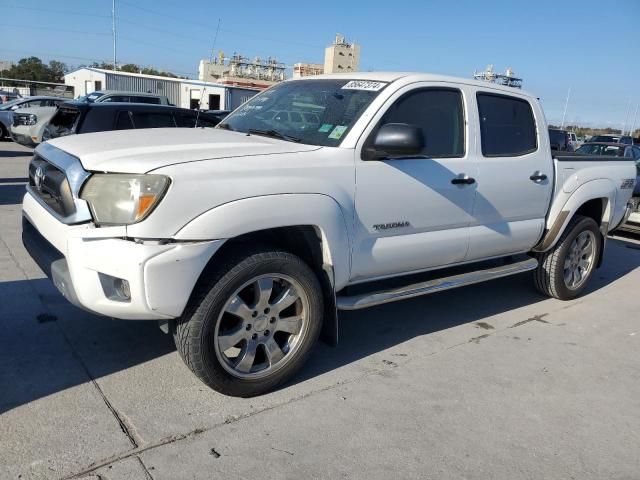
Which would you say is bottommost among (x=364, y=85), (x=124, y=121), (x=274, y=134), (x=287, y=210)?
(x=287, y=210)

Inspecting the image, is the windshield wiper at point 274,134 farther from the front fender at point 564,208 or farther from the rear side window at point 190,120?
the rear side window at point 190,120

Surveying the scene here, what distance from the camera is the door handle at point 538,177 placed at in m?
4.62

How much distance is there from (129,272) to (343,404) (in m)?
1.46

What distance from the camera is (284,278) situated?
→ 3.20 metres

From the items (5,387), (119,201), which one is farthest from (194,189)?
(5,387)

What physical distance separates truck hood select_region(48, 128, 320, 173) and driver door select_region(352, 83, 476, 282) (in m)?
0.52

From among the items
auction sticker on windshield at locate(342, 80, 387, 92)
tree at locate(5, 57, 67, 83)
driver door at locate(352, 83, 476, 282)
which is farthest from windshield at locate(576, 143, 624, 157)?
Result: tree at locate(5, 57, 67, 83)

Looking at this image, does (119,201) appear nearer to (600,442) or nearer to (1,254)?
(600,442)

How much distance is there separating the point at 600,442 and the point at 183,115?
7.65 meters

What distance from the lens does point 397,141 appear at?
3357 millimetres

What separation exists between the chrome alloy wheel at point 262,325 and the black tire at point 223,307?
3 cm

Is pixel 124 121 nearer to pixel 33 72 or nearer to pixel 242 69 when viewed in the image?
pixel 242 69

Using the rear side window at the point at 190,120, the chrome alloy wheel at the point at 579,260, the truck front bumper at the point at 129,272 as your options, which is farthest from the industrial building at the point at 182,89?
the truck front bumper at the point at 129,272

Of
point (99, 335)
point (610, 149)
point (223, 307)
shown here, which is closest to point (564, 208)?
point (223, 307)
